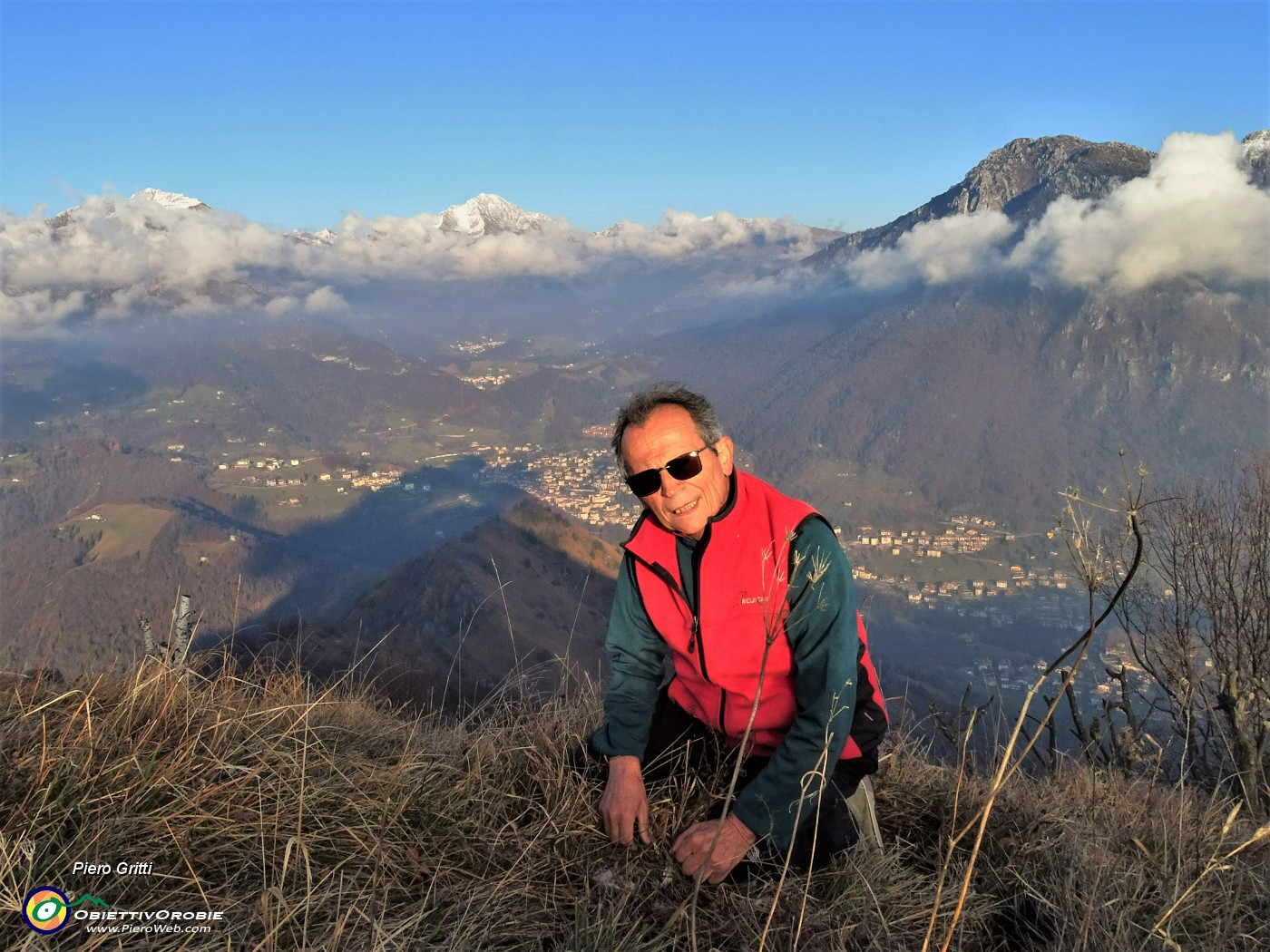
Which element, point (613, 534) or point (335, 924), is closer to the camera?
point (335, 924)

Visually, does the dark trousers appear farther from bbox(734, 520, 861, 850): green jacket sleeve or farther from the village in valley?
the village in valley

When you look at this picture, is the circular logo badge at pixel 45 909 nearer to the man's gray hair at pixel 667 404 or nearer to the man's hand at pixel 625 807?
the man's hand at pixel 625 807

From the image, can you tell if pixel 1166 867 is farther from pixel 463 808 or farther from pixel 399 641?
pixel 399 641

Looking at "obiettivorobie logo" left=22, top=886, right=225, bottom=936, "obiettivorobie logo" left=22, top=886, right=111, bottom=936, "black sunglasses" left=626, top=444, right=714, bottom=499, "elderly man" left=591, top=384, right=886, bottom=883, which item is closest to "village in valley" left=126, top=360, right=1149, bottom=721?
"elderly man" left=591, top=384, right=886, bottom=883

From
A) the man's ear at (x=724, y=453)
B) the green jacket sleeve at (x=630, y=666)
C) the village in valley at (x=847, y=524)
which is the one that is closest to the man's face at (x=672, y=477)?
the man's ear at (x=724, y=453)

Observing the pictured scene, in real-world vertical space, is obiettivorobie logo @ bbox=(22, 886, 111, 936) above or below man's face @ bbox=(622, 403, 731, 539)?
below

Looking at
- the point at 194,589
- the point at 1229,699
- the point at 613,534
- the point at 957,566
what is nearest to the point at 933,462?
the point at 957,566
